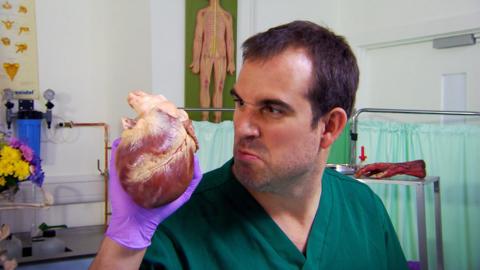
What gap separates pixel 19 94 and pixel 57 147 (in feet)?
1.11

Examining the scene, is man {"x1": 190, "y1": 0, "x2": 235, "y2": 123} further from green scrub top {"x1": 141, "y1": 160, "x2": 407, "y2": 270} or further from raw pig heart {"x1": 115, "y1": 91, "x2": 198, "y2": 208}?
raw pig heart {"x1": 115, "y1": 91, "x2": 198, "y2": 208}

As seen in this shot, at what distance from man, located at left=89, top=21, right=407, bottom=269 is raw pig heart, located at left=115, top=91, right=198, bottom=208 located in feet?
0.23

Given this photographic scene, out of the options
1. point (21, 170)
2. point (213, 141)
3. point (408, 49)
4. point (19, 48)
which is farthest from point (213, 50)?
point (21, 170)

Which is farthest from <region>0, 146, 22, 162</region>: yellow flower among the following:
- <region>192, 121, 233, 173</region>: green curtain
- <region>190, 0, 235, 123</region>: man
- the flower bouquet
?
<region>190, 0, 235, 123</region>: man

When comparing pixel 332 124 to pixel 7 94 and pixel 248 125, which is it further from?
pixel 7 94

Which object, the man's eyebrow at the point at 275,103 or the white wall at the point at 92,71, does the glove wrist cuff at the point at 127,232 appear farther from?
the white wall at the point at 92,71

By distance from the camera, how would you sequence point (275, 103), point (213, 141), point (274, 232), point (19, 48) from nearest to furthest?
point (275, 103) < point (274, 232) < point (19, 48) < point (213, 141)

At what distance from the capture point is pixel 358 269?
1103mm

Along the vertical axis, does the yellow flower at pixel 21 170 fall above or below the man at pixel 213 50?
below

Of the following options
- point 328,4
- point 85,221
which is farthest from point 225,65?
point 85,221

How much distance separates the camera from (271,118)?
0.91 m

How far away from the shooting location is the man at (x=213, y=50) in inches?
107

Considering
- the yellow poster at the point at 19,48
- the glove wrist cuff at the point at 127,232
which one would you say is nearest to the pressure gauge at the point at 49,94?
the yellow poster at the point at 19,48

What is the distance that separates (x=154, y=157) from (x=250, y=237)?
1.21 ft
